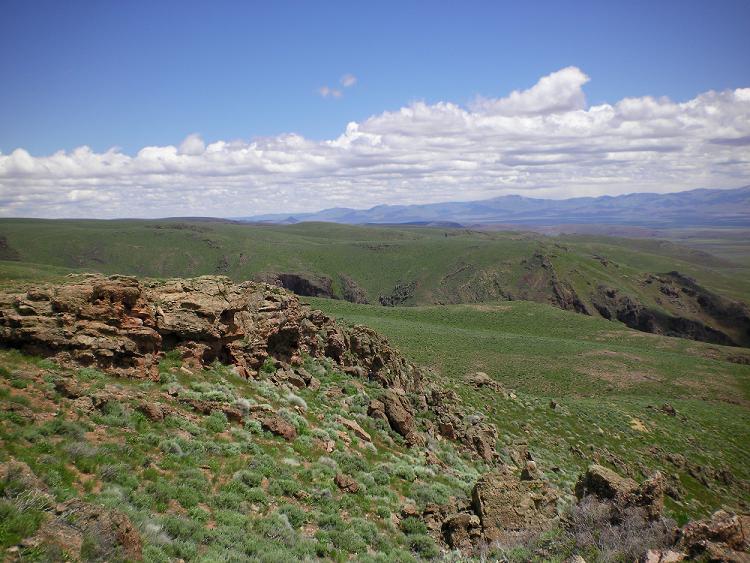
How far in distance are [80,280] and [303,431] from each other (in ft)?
31.6

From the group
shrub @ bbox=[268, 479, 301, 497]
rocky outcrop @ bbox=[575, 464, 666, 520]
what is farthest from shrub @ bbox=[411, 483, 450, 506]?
shrub @ bbox=[268, 479, 301, 497]

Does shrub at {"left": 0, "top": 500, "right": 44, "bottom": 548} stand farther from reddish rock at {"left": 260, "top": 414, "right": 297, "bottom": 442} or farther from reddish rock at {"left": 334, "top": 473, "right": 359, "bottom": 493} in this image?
reddish rock at {"left": 260, "top": 414, "right": 297, "bottom": 442}

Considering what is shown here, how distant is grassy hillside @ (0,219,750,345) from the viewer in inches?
4783

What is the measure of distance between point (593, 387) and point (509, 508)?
40.6 meters

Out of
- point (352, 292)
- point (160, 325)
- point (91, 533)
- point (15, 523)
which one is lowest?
point (352, 292)

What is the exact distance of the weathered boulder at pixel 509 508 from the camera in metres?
12.0

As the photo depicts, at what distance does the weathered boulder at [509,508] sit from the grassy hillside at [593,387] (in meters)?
8.93

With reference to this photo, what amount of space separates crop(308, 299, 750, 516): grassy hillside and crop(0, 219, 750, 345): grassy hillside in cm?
3652

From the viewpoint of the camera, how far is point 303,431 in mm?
15930

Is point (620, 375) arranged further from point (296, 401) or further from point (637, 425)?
point (296, 401)

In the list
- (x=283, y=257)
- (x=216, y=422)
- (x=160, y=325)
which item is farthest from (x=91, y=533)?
(x=283, y=257)

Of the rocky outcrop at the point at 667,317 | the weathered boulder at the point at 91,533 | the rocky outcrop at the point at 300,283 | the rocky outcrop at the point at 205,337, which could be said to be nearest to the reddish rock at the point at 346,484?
the rocky outcrop at the point at 205,337

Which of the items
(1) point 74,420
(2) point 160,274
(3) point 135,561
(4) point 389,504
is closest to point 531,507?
(4) point 389,504

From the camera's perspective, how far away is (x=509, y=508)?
1282 centimetres
